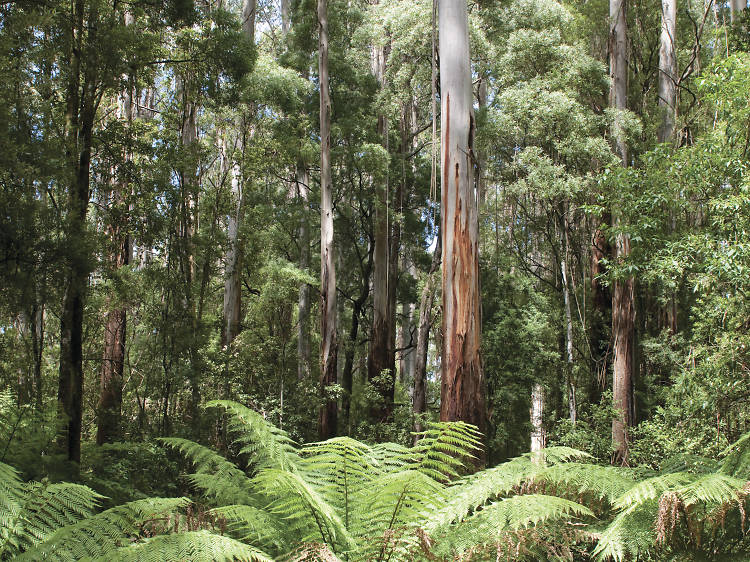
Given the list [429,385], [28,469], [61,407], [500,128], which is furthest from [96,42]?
[429,385]

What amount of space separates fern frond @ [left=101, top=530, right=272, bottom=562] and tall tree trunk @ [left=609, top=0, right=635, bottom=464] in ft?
31.8

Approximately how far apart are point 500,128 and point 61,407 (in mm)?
10858

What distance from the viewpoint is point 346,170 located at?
51.5ft

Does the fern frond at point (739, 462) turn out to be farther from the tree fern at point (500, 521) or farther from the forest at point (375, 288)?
the tree fern at point (500, 521)

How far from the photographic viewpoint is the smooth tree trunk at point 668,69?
544 inches

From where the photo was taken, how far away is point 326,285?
11.9 m

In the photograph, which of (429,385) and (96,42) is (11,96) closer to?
(96,42)

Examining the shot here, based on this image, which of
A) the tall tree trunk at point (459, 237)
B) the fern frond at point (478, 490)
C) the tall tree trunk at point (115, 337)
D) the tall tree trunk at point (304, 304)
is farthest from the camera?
the tall tree trunk at point (304, 304)

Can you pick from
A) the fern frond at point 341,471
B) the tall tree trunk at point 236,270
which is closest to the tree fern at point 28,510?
the fern frond at point 341,471

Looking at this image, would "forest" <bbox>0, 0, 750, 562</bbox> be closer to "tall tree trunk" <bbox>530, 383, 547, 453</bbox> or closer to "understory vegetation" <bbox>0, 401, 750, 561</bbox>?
"understory vegetation" <bbox>0, 401, 750, 561</bbox>

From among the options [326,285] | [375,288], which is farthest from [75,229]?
[375,288]

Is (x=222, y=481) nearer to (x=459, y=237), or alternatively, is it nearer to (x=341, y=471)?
(x=341, y=471)

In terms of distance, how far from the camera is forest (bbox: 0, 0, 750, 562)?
2.60 m

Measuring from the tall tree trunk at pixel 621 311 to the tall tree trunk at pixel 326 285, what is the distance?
18.2ft
